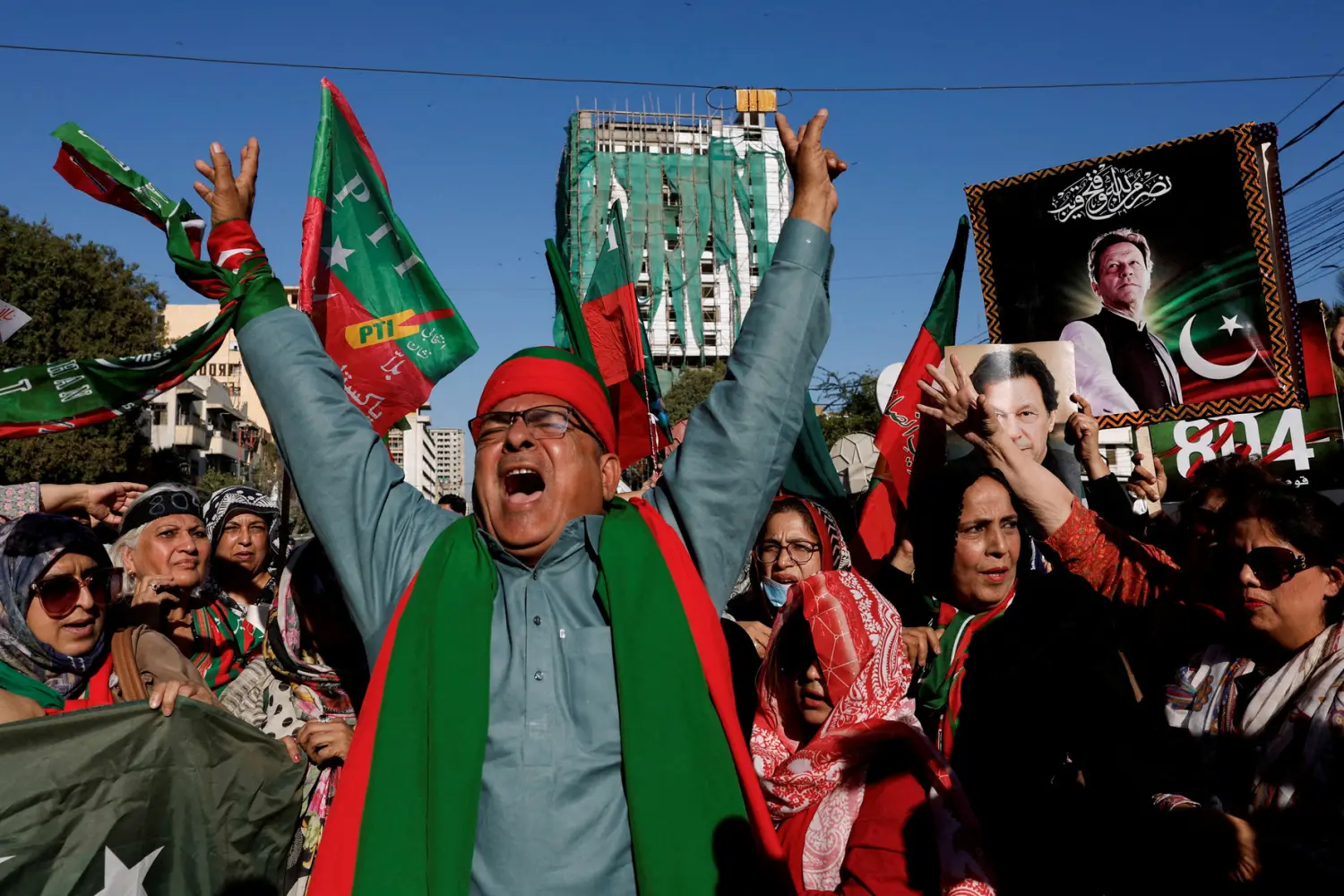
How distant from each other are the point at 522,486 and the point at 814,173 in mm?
915

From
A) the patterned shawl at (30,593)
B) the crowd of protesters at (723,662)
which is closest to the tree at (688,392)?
the crowd of protesters at (723,662)

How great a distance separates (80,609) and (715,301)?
6887 cm

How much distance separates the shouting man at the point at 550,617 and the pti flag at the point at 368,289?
1645 mm

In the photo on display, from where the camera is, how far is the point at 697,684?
1.97m

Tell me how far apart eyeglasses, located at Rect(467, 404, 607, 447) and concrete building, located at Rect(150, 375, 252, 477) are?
2001 inches

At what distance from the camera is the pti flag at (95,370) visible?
9.43 feet

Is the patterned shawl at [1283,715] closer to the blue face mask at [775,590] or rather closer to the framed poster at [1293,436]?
the blue face mask at [775,590]

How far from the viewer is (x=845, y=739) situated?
8.59ft

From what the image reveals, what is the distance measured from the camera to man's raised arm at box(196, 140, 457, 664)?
2.13m

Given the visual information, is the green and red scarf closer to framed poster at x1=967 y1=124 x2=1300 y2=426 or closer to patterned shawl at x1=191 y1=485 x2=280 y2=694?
framed poster at x1=967 y1=124 x2=1300 y2=426

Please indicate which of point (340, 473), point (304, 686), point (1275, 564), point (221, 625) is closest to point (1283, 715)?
point (1275, 564)

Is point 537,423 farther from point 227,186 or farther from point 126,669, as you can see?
point 126,669

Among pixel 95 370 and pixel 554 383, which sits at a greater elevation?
pixel 95 370

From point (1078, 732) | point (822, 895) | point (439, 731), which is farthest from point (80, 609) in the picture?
point (1078, 732)
